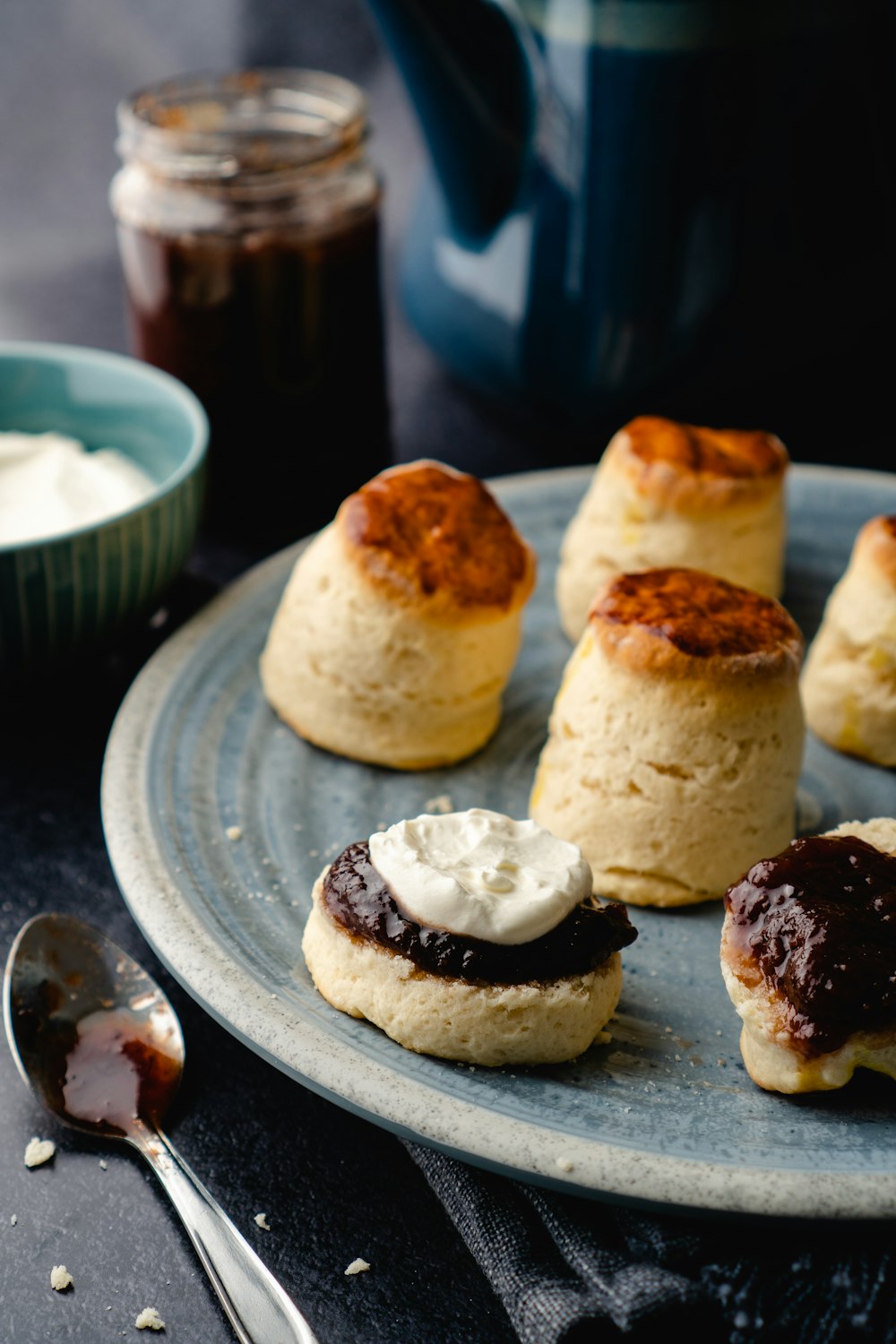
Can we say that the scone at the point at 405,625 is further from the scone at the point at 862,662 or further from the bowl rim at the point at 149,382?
the scone at the point at 862,662

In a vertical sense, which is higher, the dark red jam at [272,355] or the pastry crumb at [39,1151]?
the dark red jam at [272,355]

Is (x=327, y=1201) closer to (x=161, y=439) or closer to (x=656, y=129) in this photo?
(x=161, y=439)

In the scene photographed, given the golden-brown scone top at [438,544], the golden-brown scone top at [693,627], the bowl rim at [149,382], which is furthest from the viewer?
the bowl rim at [149,382]

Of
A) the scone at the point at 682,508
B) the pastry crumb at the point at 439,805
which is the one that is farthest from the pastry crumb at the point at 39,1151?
the scone at the point at 682,508

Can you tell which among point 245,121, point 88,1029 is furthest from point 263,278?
point 88,1029

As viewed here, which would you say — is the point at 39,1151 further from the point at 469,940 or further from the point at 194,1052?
the point at 469,940

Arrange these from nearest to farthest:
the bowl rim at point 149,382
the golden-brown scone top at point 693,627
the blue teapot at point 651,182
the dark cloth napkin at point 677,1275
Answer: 1. the dark cloth napkin at point 677,1275
2. the golden-brown scone top at point 693,627
3. the bowl rim at point 149,382
4. the blue teapot at point 651,182

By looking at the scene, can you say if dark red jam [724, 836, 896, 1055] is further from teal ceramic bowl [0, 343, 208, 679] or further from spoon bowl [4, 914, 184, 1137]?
teal ceramic bowl [0, 343, 208, 679]

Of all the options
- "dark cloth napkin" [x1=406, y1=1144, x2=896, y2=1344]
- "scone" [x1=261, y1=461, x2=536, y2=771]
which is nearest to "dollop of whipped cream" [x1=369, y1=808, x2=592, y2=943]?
"dark cloth napkin" [x1=406, y1=1144, x2=896, y2=1344]

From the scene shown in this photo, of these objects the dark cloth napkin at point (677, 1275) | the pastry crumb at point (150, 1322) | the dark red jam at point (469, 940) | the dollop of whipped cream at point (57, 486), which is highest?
the dark red jam at point (469, 940)
